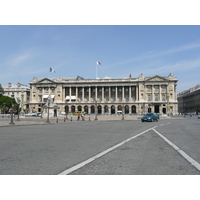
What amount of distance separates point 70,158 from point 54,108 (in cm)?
7136

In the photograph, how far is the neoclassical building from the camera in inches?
4897

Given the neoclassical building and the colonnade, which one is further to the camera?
the colonnade

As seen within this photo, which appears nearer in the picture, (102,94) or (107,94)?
(102,94)

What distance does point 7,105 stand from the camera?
11262cm

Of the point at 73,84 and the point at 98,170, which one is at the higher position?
the point at 73,84

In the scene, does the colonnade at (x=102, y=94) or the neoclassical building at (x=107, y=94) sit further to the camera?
the colonnade at (x=102, y=94)

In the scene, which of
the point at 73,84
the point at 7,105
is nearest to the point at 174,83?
the point at 73,84

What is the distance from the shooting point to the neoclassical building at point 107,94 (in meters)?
124

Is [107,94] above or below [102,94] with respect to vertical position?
above

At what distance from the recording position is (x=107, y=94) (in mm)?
131625
